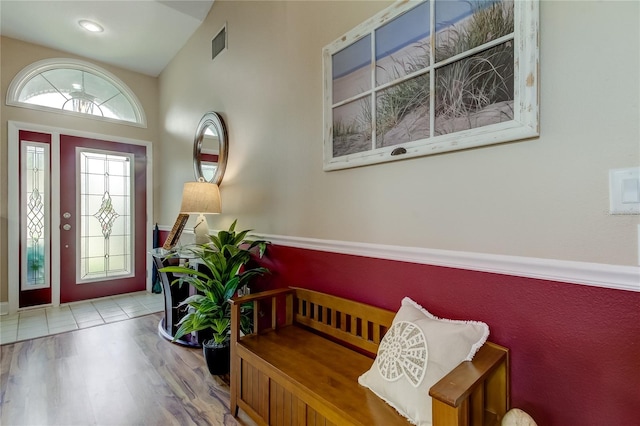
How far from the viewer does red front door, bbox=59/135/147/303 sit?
3412 mm

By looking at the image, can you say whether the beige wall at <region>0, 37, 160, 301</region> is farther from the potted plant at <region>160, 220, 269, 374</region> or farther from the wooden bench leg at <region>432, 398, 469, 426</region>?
the wooden bench leg at <region>432, 398, 469, 426</region>

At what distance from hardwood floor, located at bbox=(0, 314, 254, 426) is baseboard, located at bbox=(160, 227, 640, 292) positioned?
44.7 inches

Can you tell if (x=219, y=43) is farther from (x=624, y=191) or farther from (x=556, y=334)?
(x=556, y=334)

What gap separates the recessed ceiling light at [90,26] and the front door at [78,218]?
47.7 inches

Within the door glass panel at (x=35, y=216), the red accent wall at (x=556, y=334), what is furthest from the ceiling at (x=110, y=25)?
the red accent wall at (x=556, y=334)

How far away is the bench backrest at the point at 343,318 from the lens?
4.46ft

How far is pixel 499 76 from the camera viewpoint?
1.03 meters

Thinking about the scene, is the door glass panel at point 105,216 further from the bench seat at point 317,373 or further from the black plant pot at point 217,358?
the bench seat at point 317,373

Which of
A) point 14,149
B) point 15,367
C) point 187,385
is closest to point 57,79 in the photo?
point 14,149

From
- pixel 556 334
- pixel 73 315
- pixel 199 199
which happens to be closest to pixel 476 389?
pixel 556 334

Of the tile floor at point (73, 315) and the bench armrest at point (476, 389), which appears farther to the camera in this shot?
the tile floor at point (73, 315)

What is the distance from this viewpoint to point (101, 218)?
11.9ft

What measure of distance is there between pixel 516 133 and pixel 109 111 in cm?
446

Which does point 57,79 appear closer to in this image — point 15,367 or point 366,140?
point 15,367
